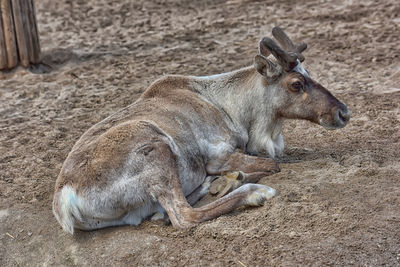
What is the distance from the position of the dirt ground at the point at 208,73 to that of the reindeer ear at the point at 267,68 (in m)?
0.83

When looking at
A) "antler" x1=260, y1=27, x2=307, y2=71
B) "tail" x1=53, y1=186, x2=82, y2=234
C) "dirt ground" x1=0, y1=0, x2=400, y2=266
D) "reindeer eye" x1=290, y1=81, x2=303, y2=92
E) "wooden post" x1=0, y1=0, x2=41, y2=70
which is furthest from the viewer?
"wooden post" x1=0, y1=0, x2=41, y2=70

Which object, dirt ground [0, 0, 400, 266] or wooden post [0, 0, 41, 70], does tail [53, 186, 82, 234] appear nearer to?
dirt ground [0, 0, 400, 266]

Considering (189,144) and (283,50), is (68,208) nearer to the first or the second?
(189,144)

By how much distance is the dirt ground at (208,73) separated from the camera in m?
4.18

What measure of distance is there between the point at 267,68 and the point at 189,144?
108cm

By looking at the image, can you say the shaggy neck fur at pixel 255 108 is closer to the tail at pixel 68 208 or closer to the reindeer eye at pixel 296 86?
the reindeer eye at pixel 296 86

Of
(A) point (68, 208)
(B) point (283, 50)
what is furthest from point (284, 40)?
(A) point (68, 208)

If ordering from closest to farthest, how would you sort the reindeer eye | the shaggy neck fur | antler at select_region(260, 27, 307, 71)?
1. antler at select_region(260, 27, 307, 71)
2. the reindeer eye
3. the shaggy neck fur

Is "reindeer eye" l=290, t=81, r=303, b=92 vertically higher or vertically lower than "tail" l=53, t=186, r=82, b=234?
higher

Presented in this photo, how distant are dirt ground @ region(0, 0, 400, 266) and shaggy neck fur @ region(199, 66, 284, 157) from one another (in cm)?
28

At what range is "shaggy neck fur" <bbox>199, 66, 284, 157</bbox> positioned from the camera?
5777 millimetres

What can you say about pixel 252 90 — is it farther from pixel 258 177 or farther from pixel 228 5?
pixel 228 5


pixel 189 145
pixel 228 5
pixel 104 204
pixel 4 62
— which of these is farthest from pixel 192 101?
pixel 228 5

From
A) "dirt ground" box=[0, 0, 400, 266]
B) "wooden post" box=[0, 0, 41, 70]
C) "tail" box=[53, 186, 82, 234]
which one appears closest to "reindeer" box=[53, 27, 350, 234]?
"tail" box=[53, 186, 82, 234]
